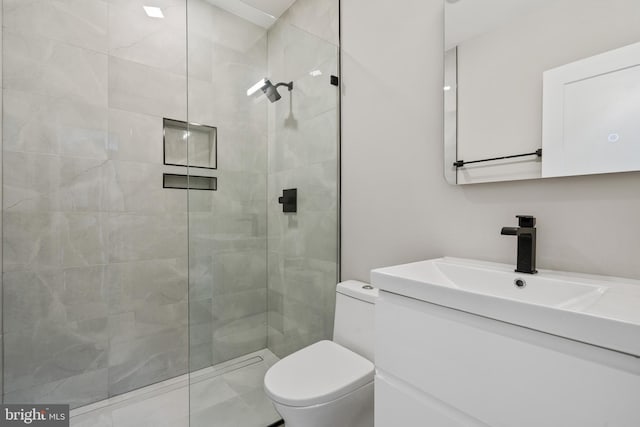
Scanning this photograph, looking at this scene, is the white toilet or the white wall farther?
the white toilet

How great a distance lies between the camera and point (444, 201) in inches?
48.5

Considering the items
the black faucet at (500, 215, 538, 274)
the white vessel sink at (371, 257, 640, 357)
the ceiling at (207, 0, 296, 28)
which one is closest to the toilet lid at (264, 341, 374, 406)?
the white vessel sink at (371, 257, 640, 357)

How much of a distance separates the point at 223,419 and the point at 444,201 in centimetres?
145

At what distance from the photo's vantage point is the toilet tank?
1.31 metres

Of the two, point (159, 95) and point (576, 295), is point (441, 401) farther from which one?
point (159, 95)

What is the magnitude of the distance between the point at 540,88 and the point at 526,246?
1.75 ft

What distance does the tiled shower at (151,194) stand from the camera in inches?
55.9

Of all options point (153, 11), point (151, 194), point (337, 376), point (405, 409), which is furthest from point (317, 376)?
point (153, 11)

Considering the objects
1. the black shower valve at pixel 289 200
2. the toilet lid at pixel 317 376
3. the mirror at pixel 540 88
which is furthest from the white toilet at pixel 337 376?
the mirror at pixel 540 88

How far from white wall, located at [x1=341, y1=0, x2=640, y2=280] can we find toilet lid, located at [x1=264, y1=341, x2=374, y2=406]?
1.50 ft

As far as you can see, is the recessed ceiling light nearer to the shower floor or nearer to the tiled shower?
the tiled shower

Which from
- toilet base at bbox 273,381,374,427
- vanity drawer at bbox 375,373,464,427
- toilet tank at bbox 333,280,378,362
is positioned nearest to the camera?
vanity drawer at bbox 375,373,464,427

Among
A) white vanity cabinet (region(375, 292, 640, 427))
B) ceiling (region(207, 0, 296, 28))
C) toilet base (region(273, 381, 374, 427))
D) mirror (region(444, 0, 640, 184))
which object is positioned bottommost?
toilet base (region(273, 381, 374, 427))

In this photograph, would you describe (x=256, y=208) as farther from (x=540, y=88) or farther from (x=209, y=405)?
(x=540, y=88)
